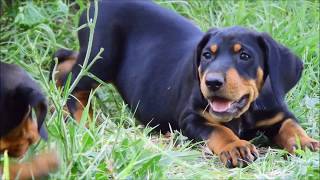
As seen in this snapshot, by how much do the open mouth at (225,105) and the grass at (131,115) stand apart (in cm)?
27

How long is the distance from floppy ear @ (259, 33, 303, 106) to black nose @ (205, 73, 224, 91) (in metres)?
0.42

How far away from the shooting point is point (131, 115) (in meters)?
6.35

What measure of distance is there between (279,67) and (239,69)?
0.33 m

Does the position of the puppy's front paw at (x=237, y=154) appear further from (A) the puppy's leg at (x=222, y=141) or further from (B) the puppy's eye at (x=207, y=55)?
(B) the puppy's eye at (x=207, y=55)

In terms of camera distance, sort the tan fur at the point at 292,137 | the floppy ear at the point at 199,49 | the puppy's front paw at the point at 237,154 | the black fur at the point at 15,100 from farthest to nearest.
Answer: the floppy ear at the point at 199,49 < the tan fur at the point at 292,137 < the puppy's front paw at the point at 237,154 < the black fur at the point at 15,100

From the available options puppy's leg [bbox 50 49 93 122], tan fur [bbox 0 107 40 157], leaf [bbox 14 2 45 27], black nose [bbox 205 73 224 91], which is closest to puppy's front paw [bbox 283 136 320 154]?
black nose [bbox 205 73 224 91]

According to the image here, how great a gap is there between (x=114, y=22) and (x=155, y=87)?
72 centimetres

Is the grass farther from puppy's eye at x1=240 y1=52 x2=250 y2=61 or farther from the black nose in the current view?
Result: puppy's eye at x1=240 y1=52 x2=250 y2=61

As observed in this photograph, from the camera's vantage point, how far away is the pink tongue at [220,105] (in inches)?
211

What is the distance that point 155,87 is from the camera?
6371mm

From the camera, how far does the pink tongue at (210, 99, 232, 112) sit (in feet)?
17.6

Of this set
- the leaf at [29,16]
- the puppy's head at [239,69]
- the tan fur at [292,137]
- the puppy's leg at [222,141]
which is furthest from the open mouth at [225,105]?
the leaf at [29,16]

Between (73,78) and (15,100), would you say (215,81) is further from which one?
(73,78)

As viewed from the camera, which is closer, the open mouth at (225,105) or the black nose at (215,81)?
the black nose at (215,81)
